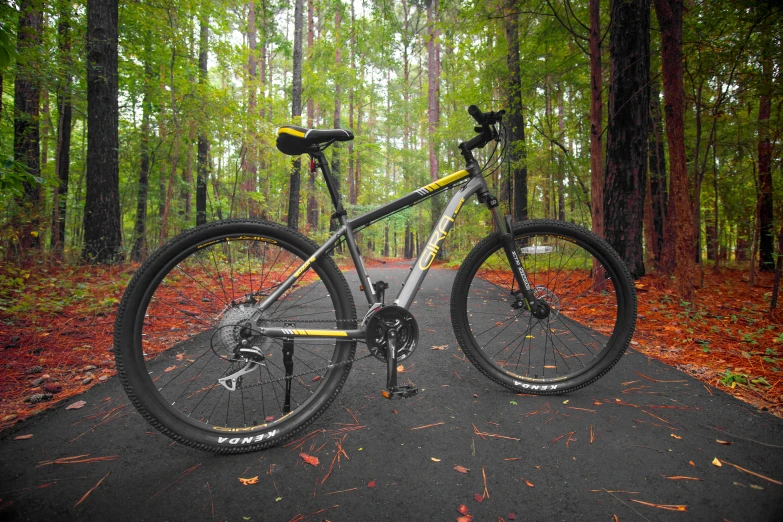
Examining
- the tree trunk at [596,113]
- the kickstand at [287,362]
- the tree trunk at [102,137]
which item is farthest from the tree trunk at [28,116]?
the tree trunk at [596,113]

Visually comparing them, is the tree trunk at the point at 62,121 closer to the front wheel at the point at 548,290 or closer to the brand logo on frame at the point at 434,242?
the brand logo on frame at the point at 434,242

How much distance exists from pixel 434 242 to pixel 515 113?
7120 millimetres

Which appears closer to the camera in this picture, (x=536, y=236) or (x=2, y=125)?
(x=536, y=236)

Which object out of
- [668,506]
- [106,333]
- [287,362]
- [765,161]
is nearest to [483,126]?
[287,362]

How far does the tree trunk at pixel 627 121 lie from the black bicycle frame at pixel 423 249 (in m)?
3.98

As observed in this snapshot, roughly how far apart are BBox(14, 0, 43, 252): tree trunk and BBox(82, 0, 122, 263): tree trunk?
0.68m

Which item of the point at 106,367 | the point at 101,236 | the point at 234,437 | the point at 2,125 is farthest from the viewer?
the point at 2,125

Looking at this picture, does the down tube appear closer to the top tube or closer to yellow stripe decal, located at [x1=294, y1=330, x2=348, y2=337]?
the top tube

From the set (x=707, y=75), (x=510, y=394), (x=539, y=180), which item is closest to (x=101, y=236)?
(x=510, y=394)

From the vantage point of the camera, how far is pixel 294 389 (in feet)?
7.23

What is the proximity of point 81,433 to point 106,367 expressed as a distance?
3.77 feet

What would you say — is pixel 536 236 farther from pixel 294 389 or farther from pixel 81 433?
pixel 81 433

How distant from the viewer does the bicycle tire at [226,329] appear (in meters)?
1.53

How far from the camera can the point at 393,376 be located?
185cm
